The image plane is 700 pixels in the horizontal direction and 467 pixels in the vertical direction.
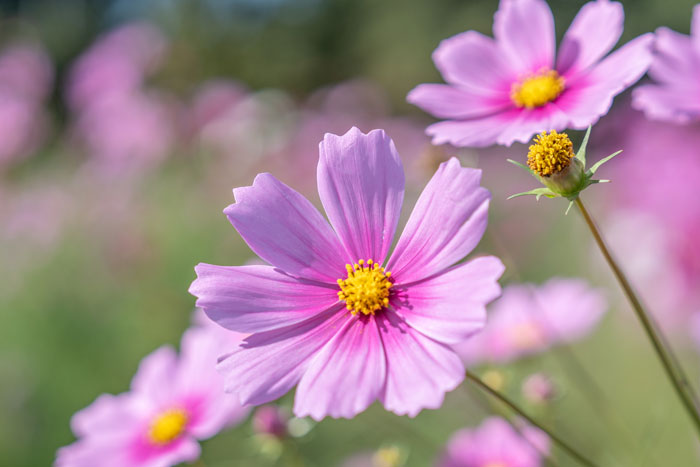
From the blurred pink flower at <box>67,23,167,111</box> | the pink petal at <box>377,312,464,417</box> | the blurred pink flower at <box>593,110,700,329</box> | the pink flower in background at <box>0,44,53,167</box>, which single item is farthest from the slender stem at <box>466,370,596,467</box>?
the blurred pink flower at <box>67,23,167,111</box>

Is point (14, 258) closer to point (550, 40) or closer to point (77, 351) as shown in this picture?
point (77, 351)

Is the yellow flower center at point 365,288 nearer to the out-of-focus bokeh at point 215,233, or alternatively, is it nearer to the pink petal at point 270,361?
the pink petal at point 270,361

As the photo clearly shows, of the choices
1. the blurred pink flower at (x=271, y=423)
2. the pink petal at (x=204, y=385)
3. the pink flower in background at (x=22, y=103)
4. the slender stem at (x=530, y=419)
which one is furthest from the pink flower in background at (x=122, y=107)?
the slender stem at (x=530, y=419)

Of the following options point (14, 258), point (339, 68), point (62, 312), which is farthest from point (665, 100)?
point (339, 68)

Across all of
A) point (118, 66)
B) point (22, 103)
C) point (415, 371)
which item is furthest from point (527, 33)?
point (118, 66)

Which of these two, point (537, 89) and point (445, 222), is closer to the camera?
point (445, 222)

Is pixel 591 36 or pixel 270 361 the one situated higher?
pixel 591 36

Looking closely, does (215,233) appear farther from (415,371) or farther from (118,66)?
(415,371)
